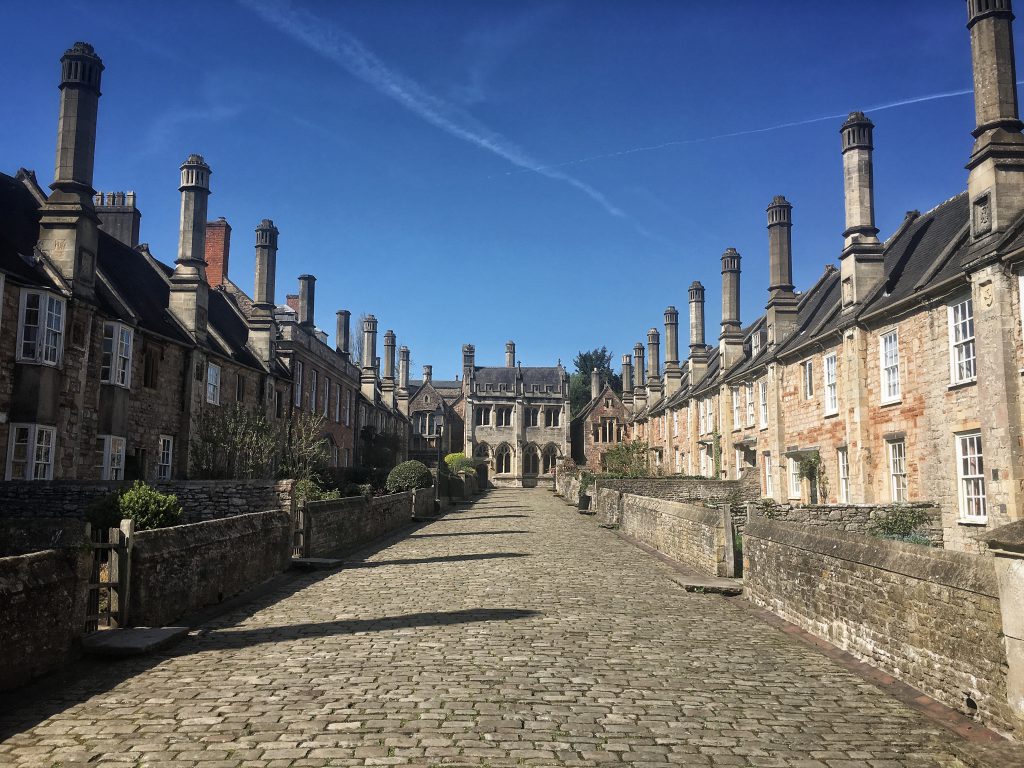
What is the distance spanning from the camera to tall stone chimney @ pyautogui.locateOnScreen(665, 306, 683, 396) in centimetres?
4922

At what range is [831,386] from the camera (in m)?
23.0

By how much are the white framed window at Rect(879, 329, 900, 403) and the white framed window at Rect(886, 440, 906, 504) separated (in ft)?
3.96

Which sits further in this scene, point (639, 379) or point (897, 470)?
point (639, 379)

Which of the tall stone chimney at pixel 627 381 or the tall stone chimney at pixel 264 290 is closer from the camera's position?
the tall stone chimney at pixel 264 290

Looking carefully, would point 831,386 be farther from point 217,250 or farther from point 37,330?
point 217,250

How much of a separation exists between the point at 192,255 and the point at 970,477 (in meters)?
23.9

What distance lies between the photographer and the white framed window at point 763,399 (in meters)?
29.3

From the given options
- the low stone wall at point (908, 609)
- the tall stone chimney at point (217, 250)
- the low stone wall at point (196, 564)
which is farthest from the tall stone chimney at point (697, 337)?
the low stone wall at point (908, 609)

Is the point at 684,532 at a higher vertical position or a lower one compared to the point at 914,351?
lower

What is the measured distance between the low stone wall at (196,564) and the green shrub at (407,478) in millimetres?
19446

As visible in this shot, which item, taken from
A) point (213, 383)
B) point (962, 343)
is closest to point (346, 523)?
point (213, 383)

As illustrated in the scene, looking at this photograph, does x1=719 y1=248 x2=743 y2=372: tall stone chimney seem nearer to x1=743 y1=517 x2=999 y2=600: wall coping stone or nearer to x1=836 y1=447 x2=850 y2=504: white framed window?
x1=836 y1=447 x2=850 y2=504: white framed window

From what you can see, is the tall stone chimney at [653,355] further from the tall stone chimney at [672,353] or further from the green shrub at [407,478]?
the green shrub at [407,478]

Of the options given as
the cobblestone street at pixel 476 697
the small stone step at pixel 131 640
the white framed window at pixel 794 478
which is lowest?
the cobblestone street at pixel 476 697
